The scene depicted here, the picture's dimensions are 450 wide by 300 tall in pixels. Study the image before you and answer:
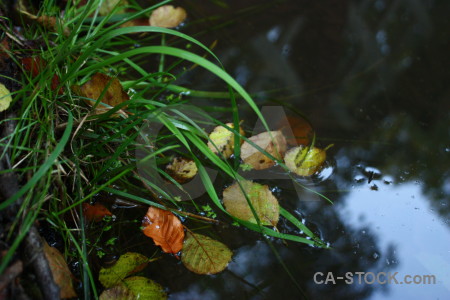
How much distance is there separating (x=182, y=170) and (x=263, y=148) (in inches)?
11.2

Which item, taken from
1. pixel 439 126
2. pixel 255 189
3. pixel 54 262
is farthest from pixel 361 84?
pixel 54 262

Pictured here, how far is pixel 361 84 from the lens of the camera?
5.38 ft

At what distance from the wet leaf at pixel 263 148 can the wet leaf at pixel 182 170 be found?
180mm

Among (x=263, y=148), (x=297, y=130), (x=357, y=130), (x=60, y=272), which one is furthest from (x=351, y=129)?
(x=60, y=272)

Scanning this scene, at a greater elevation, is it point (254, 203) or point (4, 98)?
point (4, 98)

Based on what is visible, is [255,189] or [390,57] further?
[390,57]

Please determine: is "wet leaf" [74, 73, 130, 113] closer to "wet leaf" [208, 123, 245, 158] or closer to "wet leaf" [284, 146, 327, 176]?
"wet leaf" [208, 123, 245, 158]

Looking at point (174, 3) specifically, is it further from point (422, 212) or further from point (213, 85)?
point (422, 212)

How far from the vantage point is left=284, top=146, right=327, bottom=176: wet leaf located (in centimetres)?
140

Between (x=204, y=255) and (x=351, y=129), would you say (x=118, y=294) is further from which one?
(x=351, y=129)

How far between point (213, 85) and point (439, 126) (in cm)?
84

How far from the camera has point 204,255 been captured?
120 centimetres

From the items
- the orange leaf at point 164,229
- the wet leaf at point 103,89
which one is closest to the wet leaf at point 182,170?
the orange leaf at point 164,229

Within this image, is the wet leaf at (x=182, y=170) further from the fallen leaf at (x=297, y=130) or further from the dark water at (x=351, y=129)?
the fallen leaf at (x=297, y=130)
